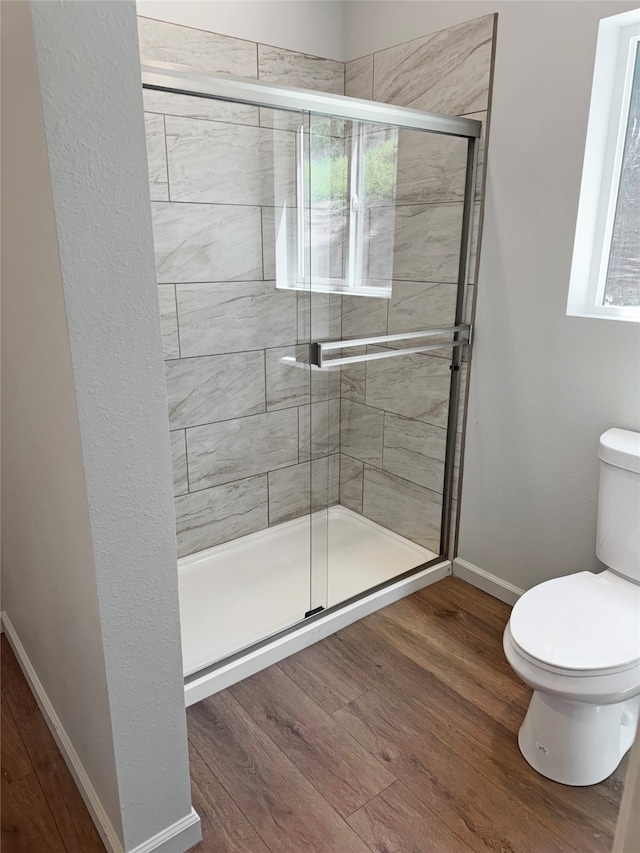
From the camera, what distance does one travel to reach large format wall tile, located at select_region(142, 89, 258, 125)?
1902 millimetres

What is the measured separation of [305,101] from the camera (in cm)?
189

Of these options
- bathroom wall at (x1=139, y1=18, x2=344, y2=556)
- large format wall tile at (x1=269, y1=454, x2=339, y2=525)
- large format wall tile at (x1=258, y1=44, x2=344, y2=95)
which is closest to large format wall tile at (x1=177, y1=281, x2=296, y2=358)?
bathroom wall at (x1=139, y1=18, x2=344, y2=556)

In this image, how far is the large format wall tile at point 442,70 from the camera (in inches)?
86.0

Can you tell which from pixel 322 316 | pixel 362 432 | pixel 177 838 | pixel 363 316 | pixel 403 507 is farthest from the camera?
pixel 403 507

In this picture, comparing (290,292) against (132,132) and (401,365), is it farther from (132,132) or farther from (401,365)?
(132,132)

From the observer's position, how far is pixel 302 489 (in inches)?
104

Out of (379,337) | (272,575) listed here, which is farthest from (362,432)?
(272,575)

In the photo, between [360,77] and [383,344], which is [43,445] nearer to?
[383,344]

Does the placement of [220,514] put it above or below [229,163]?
below

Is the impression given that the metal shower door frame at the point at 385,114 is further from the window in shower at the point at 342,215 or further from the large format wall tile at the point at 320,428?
the large format wall tile at the point at 320,428

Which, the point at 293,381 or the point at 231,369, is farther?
the point at 231,369

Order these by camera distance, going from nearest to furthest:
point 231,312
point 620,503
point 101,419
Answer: point 101,419 → point 620,503 → point 231,312

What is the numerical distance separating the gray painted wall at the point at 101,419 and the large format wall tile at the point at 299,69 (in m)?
1.71

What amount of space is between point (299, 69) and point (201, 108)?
79cm
